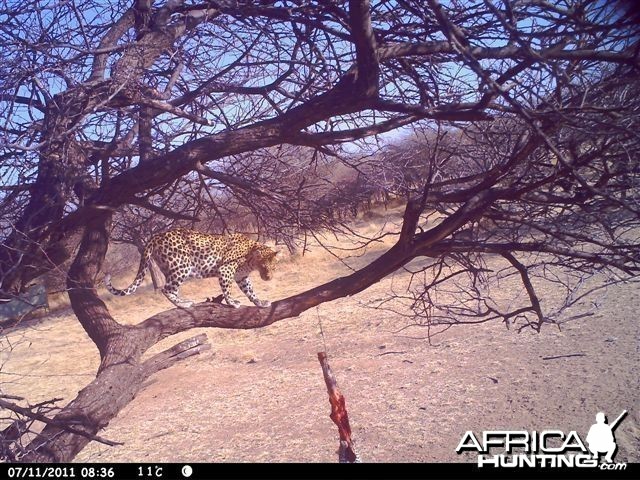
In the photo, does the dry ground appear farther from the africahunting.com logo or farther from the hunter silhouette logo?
the africahunting.com logo

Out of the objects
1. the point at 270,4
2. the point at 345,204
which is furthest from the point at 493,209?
the point at 270,4

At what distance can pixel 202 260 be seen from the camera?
7.53 metres

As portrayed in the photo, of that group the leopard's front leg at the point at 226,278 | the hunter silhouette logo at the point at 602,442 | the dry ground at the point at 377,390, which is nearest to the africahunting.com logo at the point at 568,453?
the hunter silhouette logo at the point at 602,442

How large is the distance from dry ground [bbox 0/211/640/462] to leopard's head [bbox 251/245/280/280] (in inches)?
43.2

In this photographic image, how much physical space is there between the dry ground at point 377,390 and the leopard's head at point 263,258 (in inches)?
43.2

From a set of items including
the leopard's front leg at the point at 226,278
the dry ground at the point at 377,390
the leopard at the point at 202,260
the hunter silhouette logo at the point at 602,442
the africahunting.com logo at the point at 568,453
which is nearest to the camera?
the africahunting.com logo at the point at 568,453

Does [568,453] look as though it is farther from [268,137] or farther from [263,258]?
[263,258]

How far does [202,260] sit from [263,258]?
1.25 m

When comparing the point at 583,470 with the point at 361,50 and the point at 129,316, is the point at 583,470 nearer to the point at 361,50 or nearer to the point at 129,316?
the point at 361,50

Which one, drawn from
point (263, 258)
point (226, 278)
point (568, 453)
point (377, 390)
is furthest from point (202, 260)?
point (568, 453)

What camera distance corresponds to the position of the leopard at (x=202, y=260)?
22.2 feet

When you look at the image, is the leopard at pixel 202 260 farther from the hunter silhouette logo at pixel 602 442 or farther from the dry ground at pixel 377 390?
the hunter silhouette logo at pixel 602 442

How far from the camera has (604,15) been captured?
303cm

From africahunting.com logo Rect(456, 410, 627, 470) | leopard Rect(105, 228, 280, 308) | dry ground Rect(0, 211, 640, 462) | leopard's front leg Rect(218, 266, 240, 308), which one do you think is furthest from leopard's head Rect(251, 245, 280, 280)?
africahunting.com logo Rect(456, 410, 627, 470)
